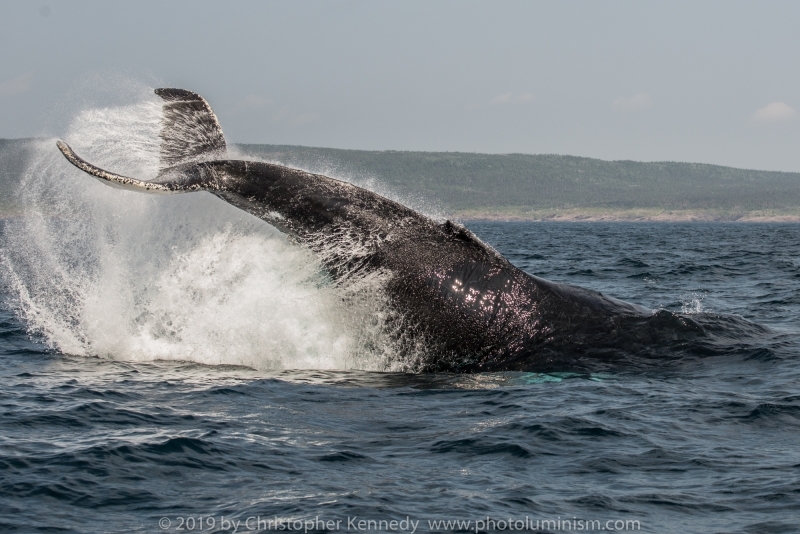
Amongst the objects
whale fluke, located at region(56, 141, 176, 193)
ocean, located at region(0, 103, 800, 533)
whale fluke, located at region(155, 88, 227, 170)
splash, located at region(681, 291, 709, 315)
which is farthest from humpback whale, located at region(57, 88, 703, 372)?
splash, located at region(681, 291, 709, 315)

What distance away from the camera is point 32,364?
10.7 m

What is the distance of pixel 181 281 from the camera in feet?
36.1

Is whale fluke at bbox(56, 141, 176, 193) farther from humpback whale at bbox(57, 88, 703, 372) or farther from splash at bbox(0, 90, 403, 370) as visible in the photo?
splash at bbox(0, 90, 403, 370)

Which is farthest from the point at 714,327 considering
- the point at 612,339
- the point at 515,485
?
the point at 515,485

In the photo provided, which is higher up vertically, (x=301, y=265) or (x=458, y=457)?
(x=301, y=265)

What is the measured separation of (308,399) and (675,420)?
10.6 ft

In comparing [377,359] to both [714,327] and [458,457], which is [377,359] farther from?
[714,327]

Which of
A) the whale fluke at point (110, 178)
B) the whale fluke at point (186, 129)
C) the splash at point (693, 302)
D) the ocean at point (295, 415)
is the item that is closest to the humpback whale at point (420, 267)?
the whale fluke at point (186, 129)

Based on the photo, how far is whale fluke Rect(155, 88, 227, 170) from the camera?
9.45 m

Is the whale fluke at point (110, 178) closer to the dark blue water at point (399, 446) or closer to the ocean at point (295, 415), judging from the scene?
the ocean at point (295, 415)

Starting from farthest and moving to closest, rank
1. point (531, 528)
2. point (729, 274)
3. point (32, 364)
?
1. point (729, 274)
2. point (32, 364)
3. point (531, 528)

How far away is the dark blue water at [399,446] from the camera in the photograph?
5.95m

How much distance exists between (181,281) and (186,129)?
A: 220 centimetres

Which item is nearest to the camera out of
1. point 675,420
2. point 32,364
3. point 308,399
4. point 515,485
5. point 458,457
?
point 515,485
